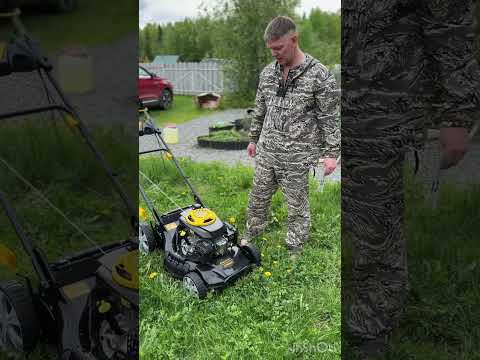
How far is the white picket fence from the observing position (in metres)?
1.35

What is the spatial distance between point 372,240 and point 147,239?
962 mm

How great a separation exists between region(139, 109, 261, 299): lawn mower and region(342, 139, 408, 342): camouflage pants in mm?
376

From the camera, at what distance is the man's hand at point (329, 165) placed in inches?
59.0

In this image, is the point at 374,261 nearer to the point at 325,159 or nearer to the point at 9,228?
the point at 325,159

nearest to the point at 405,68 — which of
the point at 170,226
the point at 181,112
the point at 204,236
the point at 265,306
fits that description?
the point at 181,112

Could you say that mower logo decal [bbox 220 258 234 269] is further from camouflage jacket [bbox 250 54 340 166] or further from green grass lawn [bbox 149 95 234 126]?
green grass lawn [bbox 149 95 234 126]

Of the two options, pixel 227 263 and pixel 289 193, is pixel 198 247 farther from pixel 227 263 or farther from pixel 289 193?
pixel 289 193

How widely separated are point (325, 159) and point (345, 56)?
0.33 m

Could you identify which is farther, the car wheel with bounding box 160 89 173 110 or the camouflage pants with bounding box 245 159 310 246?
the camouflage pants with bounding box 245 159 310 246

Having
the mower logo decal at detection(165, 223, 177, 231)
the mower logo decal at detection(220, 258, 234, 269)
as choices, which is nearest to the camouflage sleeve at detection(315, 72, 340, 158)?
the mower logo decal at detection(220, 258, 234, 269)

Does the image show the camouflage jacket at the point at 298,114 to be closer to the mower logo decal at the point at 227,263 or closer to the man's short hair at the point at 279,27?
the man's short hair at the point at 279,27

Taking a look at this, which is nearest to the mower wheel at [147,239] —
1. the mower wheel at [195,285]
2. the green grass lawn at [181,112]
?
the mower wheel at [195,285]

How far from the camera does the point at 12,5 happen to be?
1.79 meters

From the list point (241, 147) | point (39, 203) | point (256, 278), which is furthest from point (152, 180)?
point (39, 203)
